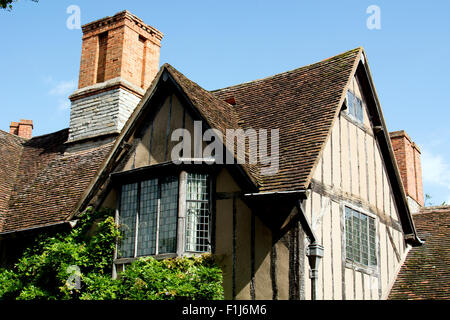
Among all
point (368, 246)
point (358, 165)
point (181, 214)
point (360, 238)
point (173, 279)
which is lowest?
point (173, 279)

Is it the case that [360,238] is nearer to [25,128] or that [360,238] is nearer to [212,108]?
[212,108]

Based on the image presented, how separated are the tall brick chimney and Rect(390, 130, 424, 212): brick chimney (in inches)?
341

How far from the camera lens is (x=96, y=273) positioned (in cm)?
1321

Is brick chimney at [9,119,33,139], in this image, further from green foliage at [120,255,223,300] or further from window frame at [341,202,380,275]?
window frame at [341,202,380,275]

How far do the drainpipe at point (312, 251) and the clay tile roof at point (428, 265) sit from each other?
3.82 metres

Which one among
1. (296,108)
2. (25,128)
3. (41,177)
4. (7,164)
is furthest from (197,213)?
(25,128)

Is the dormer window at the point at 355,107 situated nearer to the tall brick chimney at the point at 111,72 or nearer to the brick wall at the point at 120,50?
the tall brick chimney at the point at 111,72

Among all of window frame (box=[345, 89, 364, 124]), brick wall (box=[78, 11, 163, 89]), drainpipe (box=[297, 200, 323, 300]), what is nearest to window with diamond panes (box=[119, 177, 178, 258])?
drainpipe (box=[297, 200, 323, 300])

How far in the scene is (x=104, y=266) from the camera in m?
13.3

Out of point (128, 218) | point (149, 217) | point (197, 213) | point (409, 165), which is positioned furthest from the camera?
point (409, 165)

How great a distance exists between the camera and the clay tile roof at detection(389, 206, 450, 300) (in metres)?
14.0

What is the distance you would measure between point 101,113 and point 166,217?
656 centimetres

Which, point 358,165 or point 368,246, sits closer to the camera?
point 368,246
